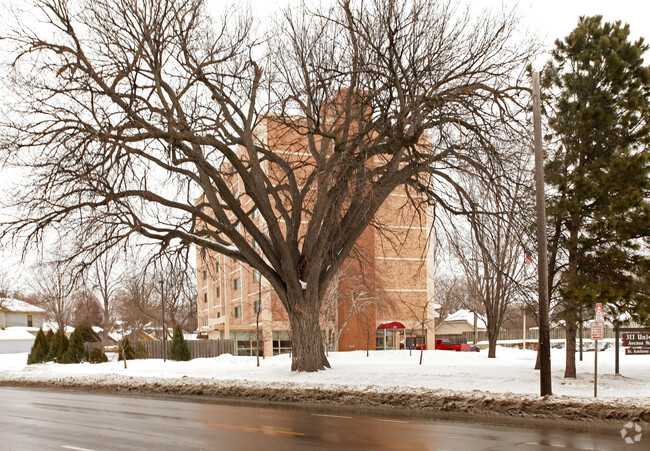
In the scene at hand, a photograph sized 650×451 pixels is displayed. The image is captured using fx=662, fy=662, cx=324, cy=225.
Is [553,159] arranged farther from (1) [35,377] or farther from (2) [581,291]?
(1) [35,377]

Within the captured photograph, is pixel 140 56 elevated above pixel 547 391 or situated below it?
above

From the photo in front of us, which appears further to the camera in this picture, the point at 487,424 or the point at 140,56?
the point at 140,56

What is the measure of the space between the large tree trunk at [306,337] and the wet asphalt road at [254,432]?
23.3 feet

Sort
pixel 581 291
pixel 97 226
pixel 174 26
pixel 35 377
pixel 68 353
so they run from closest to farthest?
pixel 581 291 → pixel 174 26 → pixel 97 226 → pixel 35 377 → pixel 68 353

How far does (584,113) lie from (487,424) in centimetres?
1007

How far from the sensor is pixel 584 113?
61.5 feet

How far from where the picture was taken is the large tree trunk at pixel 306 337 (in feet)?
76.4

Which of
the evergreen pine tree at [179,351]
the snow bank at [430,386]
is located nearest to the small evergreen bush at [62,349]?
the evergreen pine tree at [179,351]

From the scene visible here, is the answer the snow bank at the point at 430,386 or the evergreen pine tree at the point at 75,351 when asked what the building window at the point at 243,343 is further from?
the snow bank at the point at 430,386

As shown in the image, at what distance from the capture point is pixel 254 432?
11734 millimetres

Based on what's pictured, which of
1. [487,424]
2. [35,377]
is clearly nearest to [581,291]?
[487,424]

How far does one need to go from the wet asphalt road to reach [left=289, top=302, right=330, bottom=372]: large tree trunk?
23.3ft

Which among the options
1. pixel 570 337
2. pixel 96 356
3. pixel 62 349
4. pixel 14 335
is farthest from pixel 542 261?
pixel 14 335

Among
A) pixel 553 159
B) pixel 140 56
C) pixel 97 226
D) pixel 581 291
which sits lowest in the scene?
pixel 581 291
